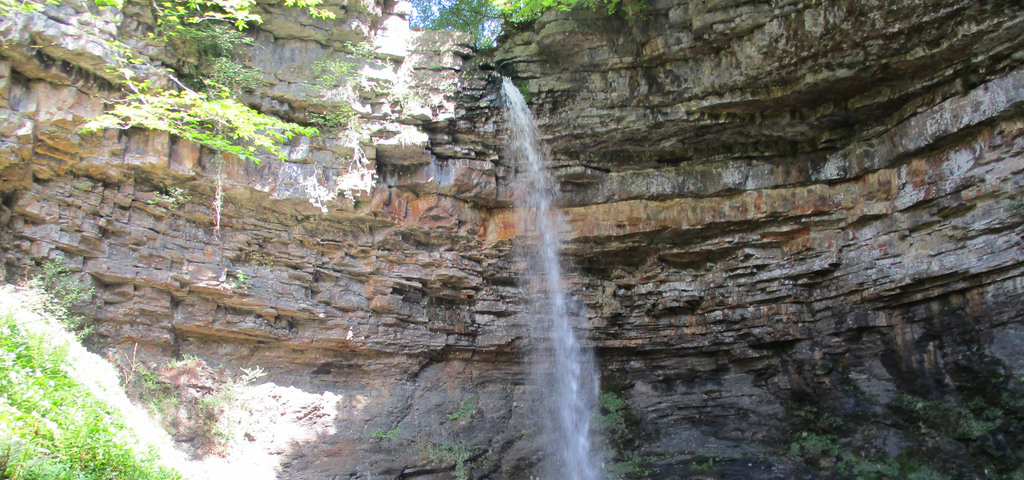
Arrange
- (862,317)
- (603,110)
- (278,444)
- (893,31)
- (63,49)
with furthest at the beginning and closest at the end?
(603,110), (862,317), (278,444), (893,31), (63,49)

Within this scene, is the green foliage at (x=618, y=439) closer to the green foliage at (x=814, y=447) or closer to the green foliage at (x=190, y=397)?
the green foliage at (x=814, y=447)

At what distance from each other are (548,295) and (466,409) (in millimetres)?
2588

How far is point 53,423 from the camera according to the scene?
5.03 meters

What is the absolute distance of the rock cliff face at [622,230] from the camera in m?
8.40

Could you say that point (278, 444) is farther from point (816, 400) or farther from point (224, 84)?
point (816, 400)

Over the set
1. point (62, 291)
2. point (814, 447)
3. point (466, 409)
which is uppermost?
point (62, 291)

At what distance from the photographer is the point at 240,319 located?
31.7 ft

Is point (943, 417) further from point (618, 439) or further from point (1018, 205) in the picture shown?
point (618, 439)

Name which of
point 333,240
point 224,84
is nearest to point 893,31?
point 333,240

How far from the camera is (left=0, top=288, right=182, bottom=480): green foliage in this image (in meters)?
4.53

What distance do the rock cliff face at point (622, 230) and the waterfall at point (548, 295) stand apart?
0.93ft

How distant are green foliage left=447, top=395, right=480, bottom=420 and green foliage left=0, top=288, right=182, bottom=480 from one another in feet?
17.2

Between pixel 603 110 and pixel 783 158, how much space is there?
10.9 feet

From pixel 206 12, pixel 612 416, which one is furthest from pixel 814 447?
pixel 206 12
